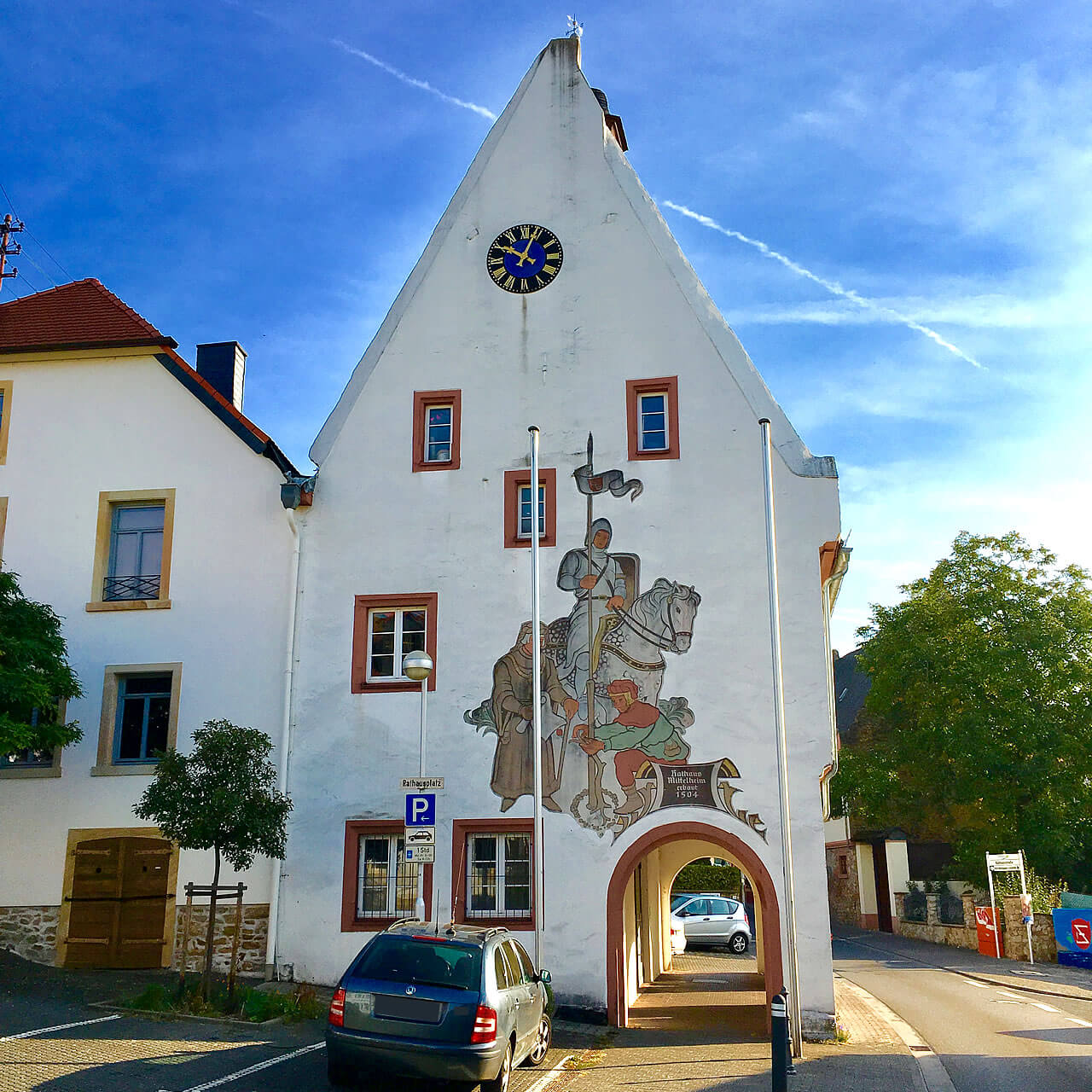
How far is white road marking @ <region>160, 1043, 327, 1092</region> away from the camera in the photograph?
11.1 meters

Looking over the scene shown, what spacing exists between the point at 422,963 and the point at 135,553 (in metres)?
12.3

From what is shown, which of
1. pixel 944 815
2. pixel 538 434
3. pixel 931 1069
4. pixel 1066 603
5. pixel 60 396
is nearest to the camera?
pixel 931 1069

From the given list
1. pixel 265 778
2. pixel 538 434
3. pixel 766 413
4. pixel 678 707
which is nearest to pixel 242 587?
pixel 265 778

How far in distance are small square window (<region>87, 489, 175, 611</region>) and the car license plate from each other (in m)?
11.4

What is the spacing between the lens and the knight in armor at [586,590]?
18.7 metres

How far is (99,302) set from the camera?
22.5 m

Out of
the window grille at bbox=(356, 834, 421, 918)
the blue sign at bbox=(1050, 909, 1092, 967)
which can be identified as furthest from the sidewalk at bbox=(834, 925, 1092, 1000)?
the window grille at bbox=(356, 834, 421, 918)

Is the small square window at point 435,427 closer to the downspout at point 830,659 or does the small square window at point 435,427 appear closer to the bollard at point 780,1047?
the downspout at point 830,659

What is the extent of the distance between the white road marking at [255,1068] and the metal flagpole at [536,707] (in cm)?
426

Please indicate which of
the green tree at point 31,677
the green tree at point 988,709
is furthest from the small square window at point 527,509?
the green tree at point 988,709

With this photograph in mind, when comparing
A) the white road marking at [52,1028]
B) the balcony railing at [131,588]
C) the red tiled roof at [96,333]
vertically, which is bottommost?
the white road marking at [52,1028]

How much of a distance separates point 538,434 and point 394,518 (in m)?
2.82

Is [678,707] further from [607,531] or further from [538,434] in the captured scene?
[538,434]

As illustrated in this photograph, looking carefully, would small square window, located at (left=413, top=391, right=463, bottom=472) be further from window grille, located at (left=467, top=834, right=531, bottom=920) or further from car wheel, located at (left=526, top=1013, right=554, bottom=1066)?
car wheel, located at (left=526, top=1013, right=554, bottom=1066)
